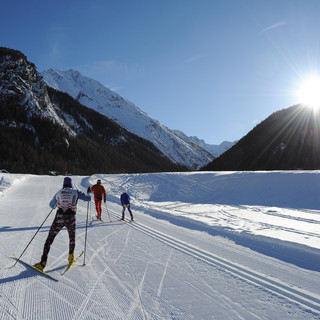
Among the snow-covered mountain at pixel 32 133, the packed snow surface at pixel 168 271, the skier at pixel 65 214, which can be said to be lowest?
the packed snow surface at pixel 168 271

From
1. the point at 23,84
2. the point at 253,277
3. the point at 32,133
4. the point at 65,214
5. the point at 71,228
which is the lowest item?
the point at 253,277

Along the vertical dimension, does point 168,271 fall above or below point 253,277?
below

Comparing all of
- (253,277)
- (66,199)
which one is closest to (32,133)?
A: (66,199)

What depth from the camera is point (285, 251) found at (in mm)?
6926

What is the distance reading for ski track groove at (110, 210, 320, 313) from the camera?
4.15 meters

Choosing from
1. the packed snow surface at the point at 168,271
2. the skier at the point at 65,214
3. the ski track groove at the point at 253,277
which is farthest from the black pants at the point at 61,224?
the ski track groove at the point at 253,277

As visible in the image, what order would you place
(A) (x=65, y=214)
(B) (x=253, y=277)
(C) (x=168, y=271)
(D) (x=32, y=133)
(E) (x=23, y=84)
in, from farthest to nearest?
1. (E) (x=23, y=84)
2. (D) (x=32, y=133)
3. (A) (x=65, y=214)
4. (C) (x=168, y=271)
5. (B) (x=253, y=277)

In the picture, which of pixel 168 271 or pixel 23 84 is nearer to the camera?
pixel 168 271

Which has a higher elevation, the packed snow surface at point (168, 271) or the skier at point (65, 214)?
the skier at point (65, 214)

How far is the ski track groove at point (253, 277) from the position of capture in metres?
4.15

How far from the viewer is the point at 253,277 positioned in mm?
5051

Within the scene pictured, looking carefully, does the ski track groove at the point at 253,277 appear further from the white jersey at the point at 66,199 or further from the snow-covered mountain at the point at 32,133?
the snow-covered mountain at the point at 32,133

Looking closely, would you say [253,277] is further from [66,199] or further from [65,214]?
[66,199]

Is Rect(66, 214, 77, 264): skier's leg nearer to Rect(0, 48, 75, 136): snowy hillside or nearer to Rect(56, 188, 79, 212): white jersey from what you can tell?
Rect(56, 188, 79, 212): white jersey
